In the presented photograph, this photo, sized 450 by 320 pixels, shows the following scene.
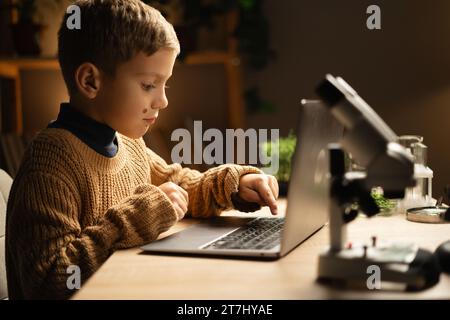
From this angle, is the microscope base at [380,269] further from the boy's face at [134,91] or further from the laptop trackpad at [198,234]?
the boy's face at [134,91]

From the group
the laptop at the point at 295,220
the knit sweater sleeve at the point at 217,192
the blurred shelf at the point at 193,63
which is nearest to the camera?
the laptop at the point at 295,220

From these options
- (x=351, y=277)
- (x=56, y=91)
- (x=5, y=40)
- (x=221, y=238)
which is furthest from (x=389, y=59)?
(x=351, y=277)

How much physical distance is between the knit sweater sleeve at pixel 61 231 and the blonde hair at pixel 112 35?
0.27 metres

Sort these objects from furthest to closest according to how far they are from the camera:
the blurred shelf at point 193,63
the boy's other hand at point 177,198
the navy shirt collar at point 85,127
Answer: the blurred shelf at point 193,63 < the navy shirt collar at point 85,127 < the boy's other hand at point 177,198

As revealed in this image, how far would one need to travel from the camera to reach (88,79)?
1154mm

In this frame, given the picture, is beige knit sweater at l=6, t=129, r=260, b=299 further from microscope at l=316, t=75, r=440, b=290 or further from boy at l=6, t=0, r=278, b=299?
microscope at l=316, t=75, r=440, b=290

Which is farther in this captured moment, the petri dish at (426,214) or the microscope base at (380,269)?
the petri dish at (426,214)

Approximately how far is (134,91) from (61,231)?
327 millimetres

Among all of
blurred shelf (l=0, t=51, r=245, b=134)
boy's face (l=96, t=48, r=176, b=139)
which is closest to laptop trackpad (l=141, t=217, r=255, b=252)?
boy's face (l=96, t=48, r=176, b=139)

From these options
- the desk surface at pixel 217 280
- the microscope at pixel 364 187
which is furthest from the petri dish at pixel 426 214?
the microscope at pixel 364 187

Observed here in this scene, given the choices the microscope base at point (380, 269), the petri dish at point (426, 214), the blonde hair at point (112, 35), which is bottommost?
the petri dish at point (426, 214)

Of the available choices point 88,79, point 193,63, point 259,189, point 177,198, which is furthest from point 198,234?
point 193,63

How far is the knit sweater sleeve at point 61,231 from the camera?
0.92 metres
